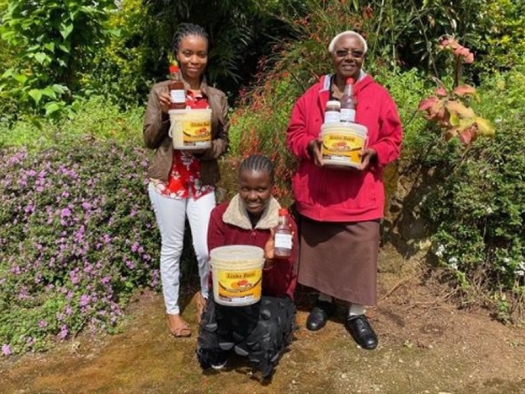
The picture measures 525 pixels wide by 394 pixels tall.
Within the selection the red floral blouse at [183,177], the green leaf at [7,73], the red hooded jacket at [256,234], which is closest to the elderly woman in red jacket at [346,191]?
the red hooded jacket at [256,234]

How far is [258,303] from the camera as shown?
9.09 feet

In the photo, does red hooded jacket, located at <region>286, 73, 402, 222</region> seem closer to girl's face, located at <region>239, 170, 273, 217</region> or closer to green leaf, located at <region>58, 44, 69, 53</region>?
girl's face, located at <region>239, 170, 273, 217</region>

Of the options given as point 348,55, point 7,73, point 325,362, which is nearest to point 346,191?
point 348,55

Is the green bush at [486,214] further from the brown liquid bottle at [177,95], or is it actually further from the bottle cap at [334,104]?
the brown liquid bottle at [177,95]

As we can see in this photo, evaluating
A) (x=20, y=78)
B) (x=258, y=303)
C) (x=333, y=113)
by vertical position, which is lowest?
(x=258, y=303)

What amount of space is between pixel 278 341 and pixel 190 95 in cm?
146

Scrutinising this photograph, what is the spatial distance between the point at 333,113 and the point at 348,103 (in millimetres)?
206

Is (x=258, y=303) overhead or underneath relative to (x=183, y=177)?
underneath

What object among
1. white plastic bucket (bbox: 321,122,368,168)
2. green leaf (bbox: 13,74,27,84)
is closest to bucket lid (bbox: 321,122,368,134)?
white plastic bucket (bbox: 321,122,368,168)

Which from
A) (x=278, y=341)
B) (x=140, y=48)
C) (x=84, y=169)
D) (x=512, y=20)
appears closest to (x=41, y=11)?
(x=140, y=48)

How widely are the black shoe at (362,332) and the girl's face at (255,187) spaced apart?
1.07 metres

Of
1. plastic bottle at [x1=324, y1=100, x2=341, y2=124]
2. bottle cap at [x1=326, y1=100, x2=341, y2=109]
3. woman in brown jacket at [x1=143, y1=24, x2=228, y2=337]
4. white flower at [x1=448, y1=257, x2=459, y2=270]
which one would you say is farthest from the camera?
white flower at [x1=448, y1=257, x2=459, y2=270]

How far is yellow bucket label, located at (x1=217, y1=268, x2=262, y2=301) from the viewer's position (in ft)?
7.63

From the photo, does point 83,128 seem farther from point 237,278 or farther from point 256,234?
point 237,278
